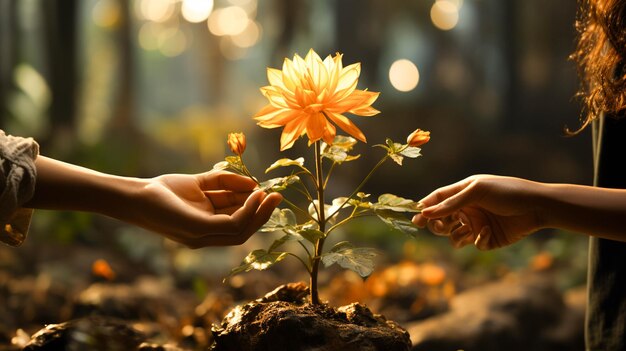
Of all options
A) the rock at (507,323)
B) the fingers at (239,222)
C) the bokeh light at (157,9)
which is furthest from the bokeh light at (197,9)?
the fingers at (239,222)

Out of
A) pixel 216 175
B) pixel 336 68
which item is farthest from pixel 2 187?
pixel 336 68

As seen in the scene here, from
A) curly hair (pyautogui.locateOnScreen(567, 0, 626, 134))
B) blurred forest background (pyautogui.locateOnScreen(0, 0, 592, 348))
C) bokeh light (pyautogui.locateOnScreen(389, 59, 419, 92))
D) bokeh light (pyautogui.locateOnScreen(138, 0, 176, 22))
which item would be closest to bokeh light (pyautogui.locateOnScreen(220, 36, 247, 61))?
bokeh light (pyautogui.locateOnScreen(138, 0, 176, 22))

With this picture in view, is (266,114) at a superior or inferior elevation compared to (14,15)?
inferior

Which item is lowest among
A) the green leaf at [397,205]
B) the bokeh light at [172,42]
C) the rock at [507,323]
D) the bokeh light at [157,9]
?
the rock at [507,323]

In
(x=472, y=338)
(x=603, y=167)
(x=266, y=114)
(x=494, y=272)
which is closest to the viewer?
(x=266, y=114)

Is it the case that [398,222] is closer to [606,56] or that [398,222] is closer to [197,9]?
[606,56]

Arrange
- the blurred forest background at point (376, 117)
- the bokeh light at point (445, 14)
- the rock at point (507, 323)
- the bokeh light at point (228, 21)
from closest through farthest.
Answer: the rock at point (507, 323) < the blurred forest background at point (376, 117) < the bokeh light at point (445, 14) < the bokeh light at point (228, 21)

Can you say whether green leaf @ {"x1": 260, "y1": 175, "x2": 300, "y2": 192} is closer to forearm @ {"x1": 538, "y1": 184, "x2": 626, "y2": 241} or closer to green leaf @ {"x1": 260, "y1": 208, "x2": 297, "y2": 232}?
green leaf @ {"x1": 260, "y1": 208, "x2": 297, "y2": 232}

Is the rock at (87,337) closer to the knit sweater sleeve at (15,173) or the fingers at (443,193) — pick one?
the knit sweater sleeve at (15,173)

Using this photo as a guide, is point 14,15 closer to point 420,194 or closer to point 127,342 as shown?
point 420,194
